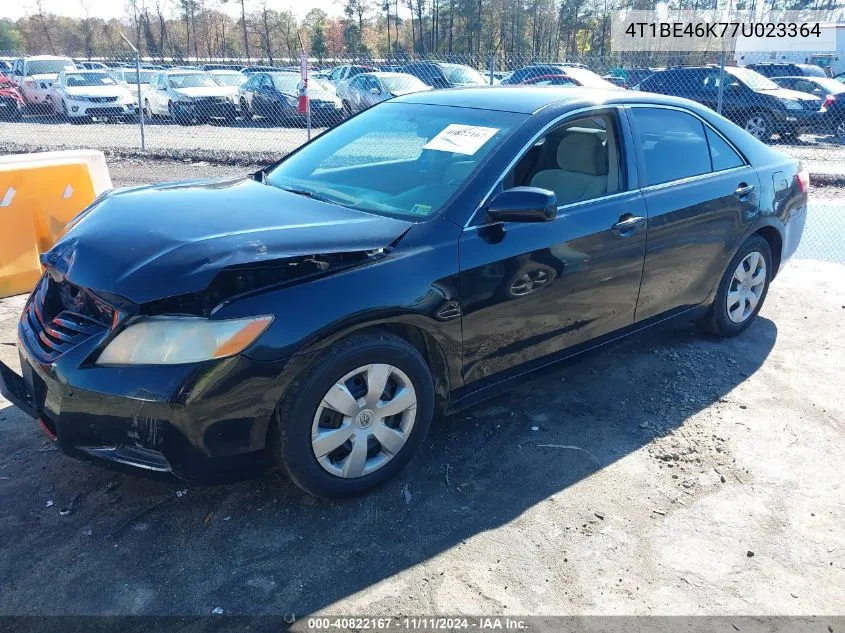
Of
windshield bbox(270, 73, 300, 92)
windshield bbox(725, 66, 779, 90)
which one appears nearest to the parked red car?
windshield bbox(270, 73, 300, 92)

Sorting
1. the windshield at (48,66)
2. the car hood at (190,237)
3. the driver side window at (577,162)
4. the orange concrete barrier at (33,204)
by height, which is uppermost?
the windshield at (48,66)

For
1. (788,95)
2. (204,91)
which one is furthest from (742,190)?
(204,91)

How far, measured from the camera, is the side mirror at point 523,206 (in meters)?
3.22

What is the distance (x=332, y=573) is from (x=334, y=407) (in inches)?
24.6

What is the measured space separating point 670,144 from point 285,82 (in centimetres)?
1754

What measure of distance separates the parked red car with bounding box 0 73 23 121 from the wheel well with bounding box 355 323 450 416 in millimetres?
22346

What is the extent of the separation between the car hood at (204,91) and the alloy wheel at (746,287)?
18.3 metres

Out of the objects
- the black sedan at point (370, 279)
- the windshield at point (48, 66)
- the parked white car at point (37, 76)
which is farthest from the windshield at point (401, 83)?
the black sedan at point (370, 279)

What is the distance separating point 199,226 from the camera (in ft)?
10.2

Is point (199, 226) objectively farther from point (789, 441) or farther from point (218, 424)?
point (789, 441)

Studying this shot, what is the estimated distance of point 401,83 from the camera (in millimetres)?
18734

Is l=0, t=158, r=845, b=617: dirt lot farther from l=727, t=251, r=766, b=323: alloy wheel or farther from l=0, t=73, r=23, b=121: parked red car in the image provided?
l=0, t=73, r=23, b=121: parked red car

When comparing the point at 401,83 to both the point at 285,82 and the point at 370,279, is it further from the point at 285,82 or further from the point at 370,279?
the point at 370,279

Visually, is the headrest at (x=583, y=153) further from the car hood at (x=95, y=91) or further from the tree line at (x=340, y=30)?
the tree line at (x=340, y=30)
